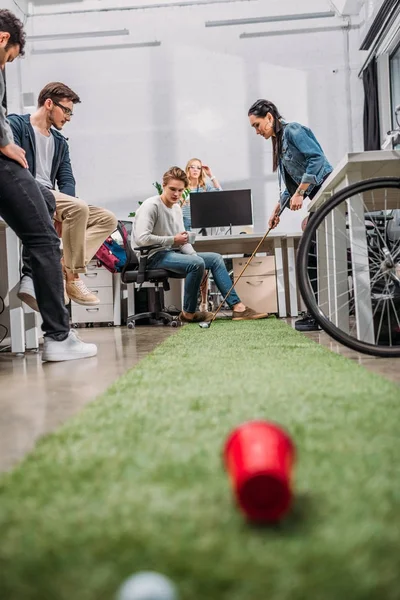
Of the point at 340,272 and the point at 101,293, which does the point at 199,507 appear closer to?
the point at 340,272

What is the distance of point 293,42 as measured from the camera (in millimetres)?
7984

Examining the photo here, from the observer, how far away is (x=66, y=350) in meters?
2.59

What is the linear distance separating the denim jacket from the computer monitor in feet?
6.03

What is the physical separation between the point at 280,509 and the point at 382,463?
278 mm

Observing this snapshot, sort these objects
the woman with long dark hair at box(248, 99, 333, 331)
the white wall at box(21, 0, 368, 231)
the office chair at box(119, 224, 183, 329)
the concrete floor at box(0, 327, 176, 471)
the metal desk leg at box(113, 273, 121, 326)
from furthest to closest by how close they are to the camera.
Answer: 1. the white wall at box(21, 0, 368, 231)
2. the metal desk leg at box(113, 273, 121, 326)
3. the office chair at box(119, 224, 183, 329)
4. the woman with long dark hair at box(248, 99, 333, 331)
5. the concrete floor at box(0, 327, 176, 471)

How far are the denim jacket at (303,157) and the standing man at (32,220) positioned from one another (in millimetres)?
1596

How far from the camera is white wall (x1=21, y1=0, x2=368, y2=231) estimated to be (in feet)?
26.0

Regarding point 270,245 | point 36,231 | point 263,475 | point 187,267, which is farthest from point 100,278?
point 263,475

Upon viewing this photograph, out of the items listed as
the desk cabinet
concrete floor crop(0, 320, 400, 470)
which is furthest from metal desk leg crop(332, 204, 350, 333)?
the desk cabinet

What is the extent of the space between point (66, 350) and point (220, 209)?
3.30 metres

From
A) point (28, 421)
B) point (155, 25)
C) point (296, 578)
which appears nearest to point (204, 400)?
point (28, 421)

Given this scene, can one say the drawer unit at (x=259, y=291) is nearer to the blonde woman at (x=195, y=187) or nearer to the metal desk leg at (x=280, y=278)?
the metal desk leg at (x=280, y=278)

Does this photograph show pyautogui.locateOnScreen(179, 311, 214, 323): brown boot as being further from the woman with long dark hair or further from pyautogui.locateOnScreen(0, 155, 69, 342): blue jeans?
pyautogui.locateOnScreen(0, 155, 69, 342): blue jeans

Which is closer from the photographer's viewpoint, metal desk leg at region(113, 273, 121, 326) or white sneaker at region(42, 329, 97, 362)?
white sneaker at region(42, 329, 97, 362)
